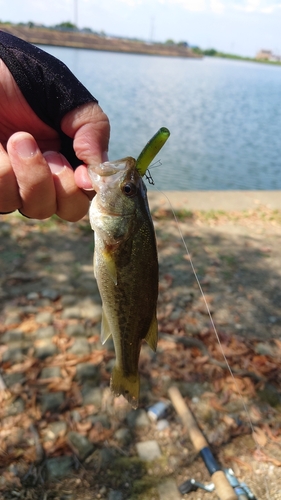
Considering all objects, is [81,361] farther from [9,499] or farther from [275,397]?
[275,397]

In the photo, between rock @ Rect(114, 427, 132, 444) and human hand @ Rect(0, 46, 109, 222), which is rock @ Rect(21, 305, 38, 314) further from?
human hand @ Rect(0, 46, 109, 222)

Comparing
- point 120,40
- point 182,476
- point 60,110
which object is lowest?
point 182,476

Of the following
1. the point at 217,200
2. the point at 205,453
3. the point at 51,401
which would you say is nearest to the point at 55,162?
the point at 51,401

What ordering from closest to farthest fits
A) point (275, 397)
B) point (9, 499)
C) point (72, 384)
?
point (9, 499) → point (72, 384) → point (275, 397)

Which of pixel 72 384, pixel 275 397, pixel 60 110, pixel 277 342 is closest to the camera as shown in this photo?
pixel 60 110

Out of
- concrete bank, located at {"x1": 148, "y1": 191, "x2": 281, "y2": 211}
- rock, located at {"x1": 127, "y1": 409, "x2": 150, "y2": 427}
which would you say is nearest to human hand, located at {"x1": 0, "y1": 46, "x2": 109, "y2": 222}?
rock, located at {"x1": 127, "y1": 409, "x2": 150, "y2": 427}

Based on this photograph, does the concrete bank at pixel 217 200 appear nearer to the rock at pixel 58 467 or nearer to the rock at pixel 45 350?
the rock at pixel 45 350

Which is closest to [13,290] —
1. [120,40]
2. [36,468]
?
[36,468]
